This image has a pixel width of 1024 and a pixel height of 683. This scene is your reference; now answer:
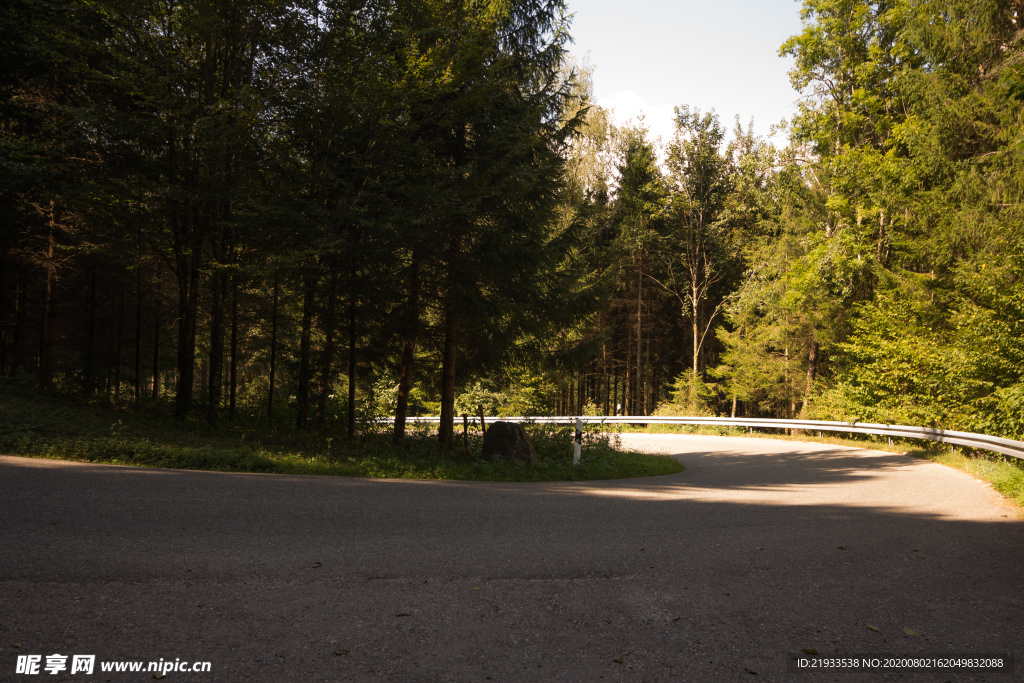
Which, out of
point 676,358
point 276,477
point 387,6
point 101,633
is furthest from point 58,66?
point 676,358

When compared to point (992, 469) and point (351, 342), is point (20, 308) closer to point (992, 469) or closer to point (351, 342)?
point (351, 342)

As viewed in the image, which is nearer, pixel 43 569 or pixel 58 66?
pixel 43 569

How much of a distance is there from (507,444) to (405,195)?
6.12 metres

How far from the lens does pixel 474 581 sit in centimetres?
467

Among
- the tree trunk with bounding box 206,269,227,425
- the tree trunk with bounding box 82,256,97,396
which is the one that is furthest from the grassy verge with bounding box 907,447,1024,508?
the tree trunk with bounding box 82,256,97,396

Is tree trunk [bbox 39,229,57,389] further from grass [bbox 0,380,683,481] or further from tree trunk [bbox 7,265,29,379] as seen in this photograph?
tree trunk [bbox 7,265,29,379]

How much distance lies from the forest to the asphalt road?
7279 millimetres

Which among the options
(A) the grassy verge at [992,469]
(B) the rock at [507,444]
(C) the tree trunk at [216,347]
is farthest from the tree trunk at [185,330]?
(A) the grassy verge at [992,469]

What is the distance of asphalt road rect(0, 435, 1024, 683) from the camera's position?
344 centimetres

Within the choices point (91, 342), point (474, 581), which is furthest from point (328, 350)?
point (474, 581)

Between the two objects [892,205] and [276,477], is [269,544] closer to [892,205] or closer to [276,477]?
[276,477]

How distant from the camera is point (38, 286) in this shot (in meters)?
22.8

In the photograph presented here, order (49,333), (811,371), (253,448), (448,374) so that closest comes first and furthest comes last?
(253,448), (448,374), (49,333), (811,371)

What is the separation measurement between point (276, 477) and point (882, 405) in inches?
784
